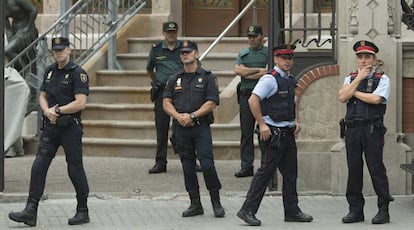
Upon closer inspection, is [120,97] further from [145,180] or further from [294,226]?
[294,226]

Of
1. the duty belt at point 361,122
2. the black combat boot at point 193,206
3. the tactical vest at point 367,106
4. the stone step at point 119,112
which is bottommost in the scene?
the black combat boot at point 193,206

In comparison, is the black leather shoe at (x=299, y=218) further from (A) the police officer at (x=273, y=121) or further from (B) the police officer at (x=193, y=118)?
(B) the police officer at (x=193, y=118)

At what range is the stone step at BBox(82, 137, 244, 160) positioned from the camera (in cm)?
1495

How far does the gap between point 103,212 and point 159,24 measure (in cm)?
773

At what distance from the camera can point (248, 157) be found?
1356 centimetres

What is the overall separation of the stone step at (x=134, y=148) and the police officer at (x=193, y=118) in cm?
385

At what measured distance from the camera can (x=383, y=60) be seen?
1205cm

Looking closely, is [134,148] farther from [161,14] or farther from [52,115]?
[52,115]

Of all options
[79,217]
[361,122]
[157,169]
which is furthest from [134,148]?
[361,122]

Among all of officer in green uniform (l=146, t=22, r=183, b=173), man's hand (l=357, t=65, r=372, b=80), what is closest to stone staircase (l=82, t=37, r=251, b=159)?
officer in green uniform (l=146, t=22, r=183, b=173)

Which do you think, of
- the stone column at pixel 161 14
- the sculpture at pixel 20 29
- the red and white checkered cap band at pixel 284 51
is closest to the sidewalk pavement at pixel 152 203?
the red and white checkered cap band at pixel 284 51

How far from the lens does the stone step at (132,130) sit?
15.2m

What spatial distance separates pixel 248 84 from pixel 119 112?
10.3 ft

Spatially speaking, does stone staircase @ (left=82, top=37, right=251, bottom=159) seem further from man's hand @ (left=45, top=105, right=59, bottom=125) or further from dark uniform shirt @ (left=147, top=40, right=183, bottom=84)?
man's hand @ (left=45, top=105, right=59, bottom=125)
